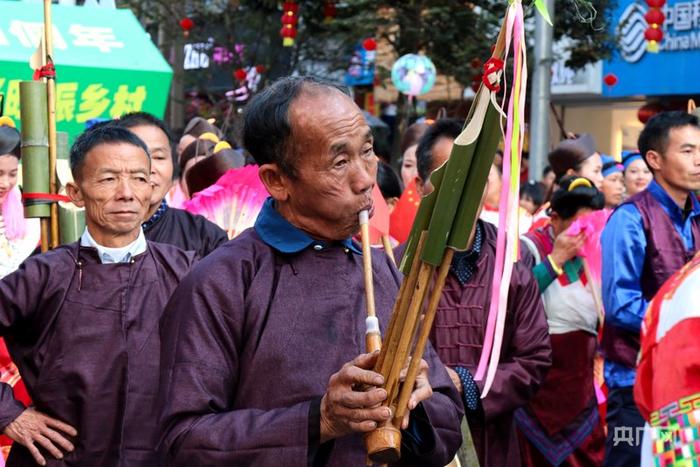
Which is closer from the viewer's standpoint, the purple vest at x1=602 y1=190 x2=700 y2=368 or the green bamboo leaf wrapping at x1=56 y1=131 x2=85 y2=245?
the green bamboo leaf wrapping at x1=56 y1=131 x2=85 y2=245

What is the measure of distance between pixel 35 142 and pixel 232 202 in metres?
1.50

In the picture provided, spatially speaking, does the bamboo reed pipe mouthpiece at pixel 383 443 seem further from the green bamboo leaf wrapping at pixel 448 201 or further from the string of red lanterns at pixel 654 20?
the string of red lanterns at pixel 654 20

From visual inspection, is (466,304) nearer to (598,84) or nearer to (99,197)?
(99,197)

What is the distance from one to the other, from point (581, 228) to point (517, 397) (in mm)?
1462

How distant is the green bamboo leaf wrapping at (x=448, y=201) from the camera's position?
1998 millimetres

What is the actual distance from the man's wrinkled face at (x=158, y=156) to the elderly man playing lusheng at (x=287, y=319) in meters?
2.14

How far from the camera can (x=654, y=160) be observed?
17.7 ft

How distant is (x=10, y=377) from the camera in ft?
13.9

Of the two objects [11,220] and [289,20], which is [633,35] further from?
[11,220]

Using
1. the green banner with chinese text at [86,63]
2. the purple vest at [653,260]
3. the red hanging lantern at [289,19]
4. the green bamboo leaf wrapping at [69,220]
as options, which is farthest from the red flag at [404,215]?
the red hanging lantern at [289,19]

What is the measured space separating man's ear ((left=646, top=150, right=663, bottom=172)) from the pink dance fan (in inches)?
69.9

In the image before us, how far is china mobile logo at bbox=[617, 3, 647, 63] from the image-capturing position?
1511 cm

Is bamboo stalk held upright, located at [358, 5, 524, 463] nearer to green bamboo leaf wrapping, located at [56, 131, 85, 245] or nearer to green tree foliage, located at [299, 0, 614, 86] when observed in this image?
green bamboo leaf wrapping, located at [56, 131, 85, 245]

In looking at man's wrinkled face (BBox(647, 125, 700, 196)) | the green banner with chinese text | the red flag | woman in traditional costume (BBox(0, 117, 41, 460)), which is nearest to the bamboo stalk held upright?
woman in traditional costume (BBox(0, 117, 41, 460))
